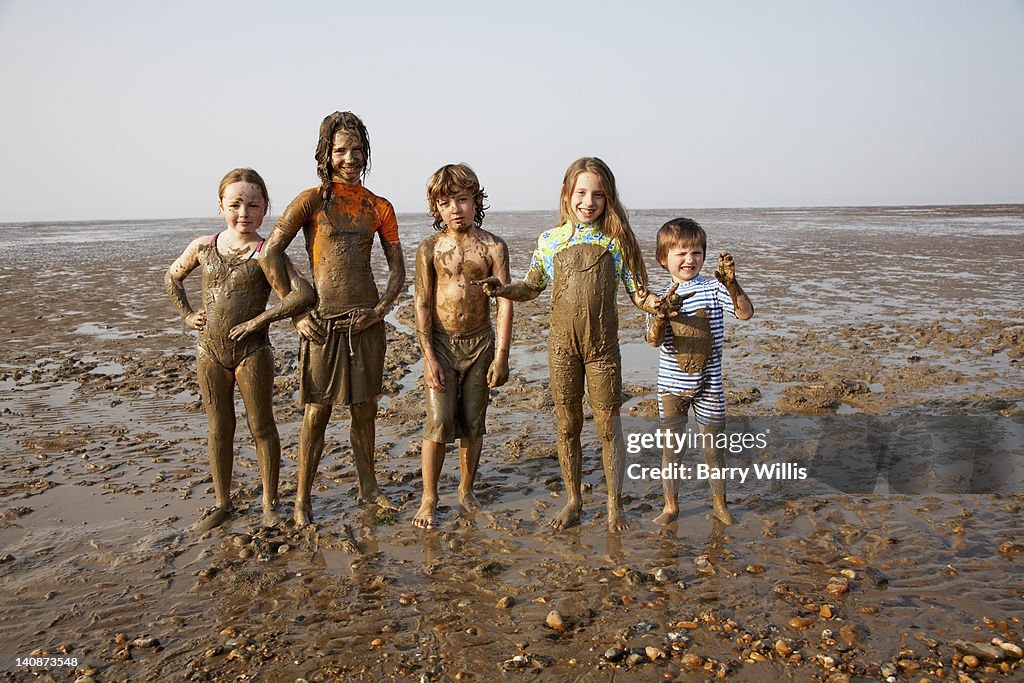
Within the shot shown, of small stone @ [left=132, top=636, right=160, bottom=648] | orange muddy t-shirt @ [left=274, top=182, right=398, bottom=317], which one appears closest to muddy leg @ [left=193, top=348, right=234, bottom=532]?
orange muddy t-shirt @ [left=274, top=182, right=398, bottom=317]

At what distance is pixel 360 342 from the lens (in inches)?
169

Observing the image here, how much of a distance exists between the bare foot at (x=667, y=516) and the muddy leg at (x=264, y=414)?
2.24 metres

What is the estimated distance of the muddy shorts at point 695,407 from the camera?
4109mm

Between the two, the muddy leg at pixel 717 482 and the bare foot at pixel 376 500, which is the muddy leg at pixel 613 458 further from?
the bare foot at pixel 376 500

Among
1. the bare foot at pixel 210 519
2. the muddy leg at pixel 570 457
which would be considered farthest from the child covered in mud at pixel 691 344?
the bare foot at pixel 210 519

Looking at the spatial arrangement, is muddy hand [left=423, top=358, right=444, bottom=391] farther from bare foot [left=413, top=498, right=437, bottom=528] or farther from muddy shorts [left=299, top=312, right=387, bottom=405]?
bare foot [left=413, top=498, right=437, bottom=528]


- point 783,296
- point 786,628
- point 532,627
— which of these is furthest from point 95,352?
point 783,296

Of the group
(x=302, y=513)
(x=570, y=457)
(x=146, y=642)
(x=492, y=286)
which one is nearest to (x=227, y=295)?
A: (x=302, y=513)

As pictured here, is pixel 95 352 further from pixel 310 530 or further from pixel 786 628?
pixel 786 628

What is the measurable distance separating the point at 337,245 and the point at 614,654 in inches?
104

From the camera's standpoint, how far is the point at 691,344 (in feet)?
13.4

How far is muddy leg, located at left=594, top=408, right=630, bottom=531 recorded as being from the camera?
4.11 metres

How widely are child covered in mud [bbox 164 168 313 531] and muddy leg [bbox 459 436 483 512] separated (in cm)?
112

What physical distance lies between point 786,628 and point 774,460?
2.27 metres
